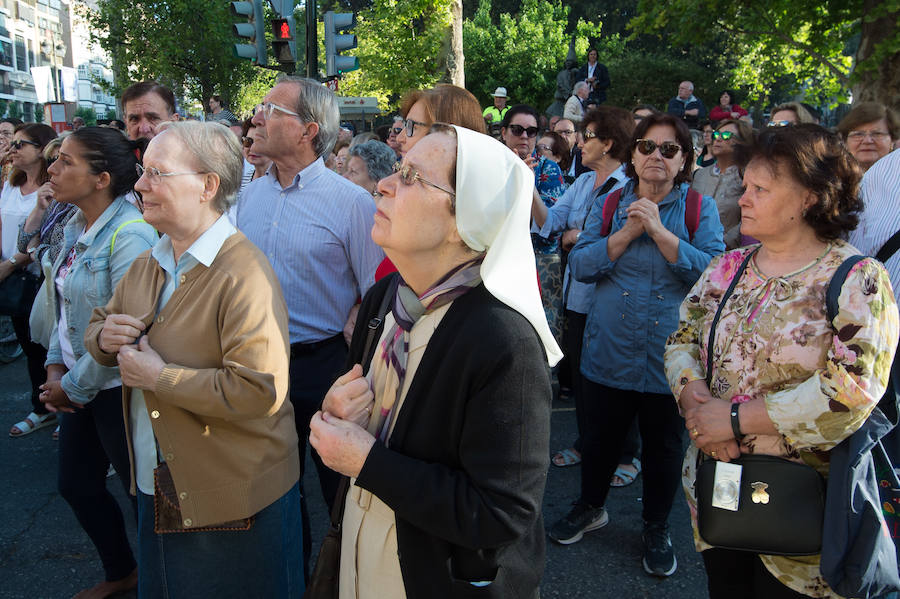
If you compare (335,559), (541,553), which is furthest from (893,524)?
(335,559)

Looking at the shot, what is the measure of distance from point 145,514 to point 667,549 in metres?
2.42

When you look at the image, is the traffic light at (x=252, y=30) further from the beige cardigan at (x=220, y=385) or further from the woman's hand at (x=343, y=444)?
the woman's hand at (x=343, y=444)

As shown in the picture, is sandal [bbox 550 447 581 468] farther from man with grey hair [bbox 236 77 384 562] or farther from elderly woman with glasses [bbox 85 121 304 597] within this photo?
elderly woman with glasses [bbox 85 121 304 597]

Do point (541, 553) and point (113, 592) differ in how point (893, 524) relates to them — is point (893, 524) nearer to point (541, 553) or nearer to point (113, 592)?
point (541, 553)

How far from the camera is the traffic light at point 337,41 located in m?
11.7

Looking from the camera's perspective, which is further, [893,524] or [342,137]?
[342,137]

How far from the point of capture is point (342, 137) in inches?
331

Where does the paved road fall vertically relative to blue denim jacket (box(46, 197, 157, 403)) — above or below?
below

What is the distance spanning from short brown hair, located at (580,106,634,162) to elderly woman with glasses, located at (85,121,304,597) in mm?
2839

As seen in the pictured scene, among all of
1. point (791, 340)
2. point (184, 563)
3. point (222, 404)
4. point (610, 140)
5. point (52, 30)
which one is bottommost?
point (184, 563)

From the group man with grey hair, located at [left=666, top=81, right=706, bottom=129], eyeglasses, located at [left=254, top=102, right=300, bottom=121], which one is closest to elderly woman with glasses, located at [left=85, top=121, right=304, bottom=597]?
eyeglasses, located at [left=254, top=102, right=300, bottom=121]

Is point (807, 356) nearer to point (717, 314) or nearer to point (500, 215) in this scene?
point (717, 314)

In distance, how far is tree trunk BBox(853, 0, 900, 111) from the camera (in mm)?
11500

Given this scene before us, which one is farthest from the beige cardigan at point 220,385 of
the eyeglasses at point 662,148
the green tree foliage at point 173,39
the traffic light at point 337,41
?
the green tree foliage at point 173,39
